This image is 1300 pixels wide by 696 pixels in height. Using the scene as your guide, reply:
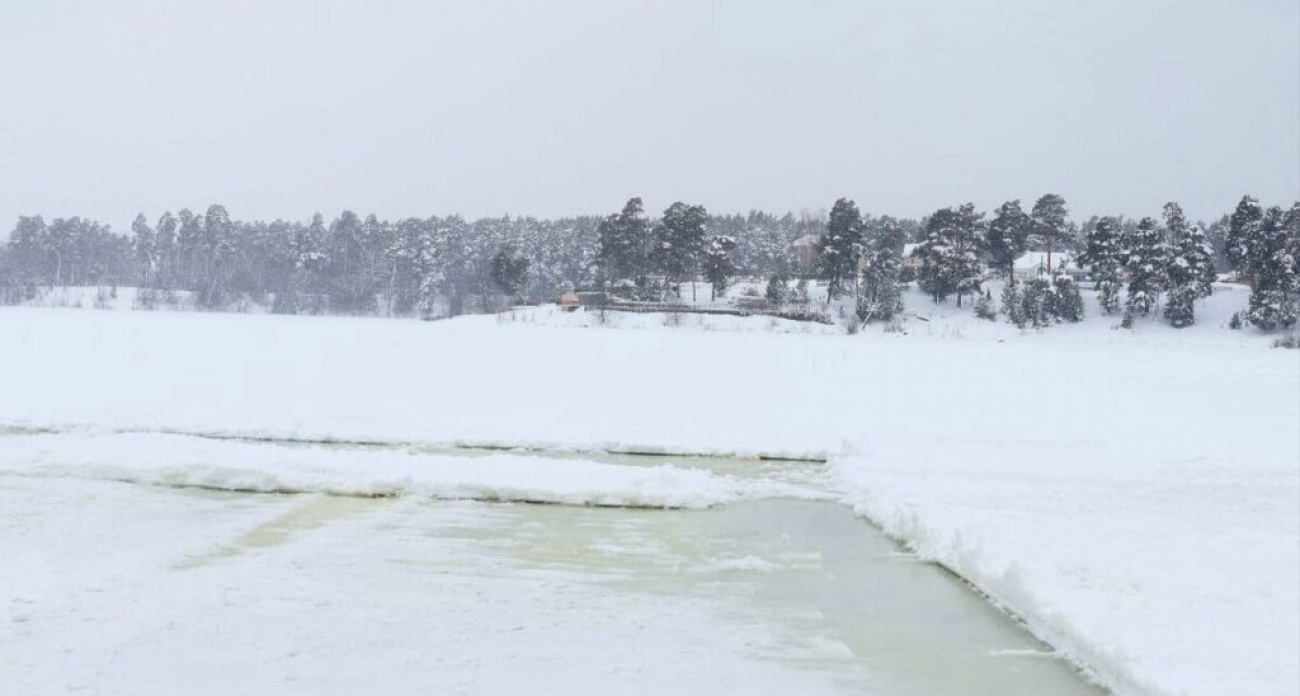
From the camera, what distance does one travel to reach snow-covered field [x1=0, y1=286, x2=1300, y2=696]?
22.2 ft

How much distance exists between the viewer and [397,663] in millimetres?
5191

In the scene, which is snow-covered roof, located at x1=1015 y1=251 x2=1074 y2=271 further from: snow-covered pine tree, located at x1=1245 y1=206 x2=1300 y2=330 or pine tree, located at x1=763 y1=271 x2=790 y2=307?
pine tree, located at x1=763 y1=271 x2=790 y2=307

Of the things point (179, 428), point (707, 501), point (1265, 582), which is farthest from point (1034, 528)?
point (179, 428)

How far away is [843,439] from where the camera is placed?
49.1ft

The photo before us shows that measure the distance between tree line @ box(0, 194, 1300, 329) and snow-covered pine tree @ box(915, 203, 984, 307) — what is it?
130mm

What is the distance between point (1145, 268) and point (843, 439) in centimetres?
5150

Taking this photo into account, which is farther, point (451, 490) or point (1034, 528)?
point (451, 490)

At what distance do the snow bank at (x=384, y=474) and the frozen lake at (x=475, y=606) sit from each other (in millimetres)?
739

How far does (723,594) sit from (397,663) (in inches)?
95.6

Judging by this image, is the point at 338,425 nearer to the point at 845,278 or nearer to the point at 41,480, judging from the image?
the point at 41,480

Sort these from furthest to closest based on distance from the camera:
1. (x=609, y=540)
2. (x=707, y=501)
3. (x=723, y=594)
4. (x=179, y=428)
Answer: (x=179, y=428) → (x=707, y=501) → (x=609, y=540) → (x=723, y=594)

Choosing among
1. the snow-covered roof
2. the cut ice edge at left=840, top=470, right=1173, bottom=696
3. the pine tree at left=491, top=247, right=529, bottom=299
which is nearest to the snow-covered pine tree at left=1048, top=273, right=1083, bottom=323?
the snow-covered roof

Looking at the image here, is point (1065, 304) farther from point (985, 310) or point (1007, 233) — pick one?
point (1007, 233)

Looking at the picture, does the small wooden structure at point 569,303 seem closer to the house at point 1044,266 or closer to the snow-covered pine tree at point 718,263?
the snow-covered pine tree at point 718,263
